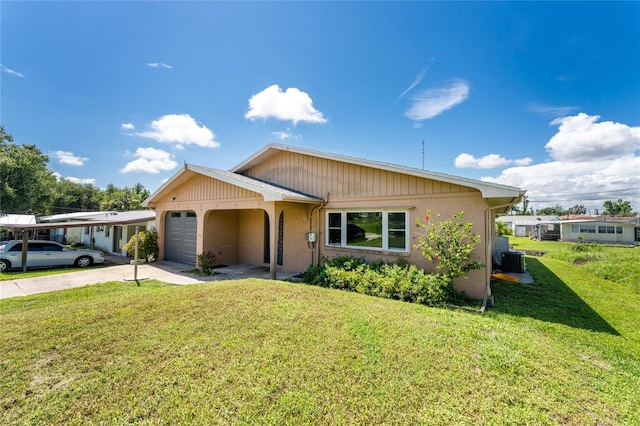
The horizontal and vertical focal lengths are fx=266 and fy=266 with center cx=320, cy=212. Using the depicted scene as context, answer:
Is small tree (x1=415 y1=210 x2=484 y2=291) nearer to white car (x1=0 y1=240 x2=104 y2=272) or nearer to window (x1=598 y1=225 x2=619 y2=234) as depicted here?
white car (x1=0 y1=240 x2=104 y2=272)

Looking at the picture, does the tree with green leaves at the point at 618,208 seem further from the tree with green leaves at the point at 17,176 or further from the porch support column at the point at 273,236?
the tree with green leaves at the point at 17,176

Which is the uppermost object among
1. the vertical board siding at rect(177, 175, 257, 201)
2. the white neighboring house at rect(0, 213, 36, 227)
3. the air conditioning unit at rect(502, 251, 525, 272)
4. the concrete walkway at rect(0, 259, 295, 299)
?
the vertical board siding at rect(177, 175, 257, 201)

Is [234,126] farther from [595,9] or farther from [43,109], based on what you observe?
[595,9]

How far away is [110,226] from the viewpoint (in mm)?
17516

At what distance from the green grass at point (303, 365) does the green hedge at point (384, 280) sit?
0.89 m

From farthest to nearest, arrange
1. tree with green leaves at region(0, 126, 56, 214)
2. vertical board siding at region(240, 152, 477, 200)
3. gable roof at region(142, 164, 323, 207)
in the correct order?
tree with green leaves at region(0, 126, 56, 214) → gable roof at region(142, 164, 323, 207) → vertical board siding at region(240, 152, 477, 200)

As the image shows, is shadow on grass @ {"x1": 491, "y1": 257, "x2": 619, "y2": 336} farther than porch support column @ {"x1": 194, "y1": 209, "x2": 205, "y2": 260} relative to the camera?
No

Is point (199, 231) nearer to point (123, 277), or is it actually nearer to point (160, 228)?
point (123, 277)

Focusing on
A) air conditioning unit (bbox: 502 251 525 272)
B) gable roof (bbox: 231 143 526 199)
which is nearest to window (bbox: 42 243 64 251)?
Result: gable roof (bbox: 231 143 526 199)

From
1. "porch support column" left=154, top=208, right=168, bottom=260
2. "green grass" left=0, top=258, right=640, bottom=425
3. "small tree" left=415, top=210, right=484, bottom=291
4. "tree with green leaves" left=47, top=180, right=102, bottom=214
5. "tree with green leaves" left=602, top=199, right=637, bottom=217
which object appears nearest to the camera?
"green grass" left=0, top=258, right=640, bottom=425

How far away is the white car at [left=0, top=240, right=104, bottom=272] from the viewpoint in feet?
37.8

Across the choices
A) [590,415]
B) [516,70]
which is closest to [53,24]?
[590,415]

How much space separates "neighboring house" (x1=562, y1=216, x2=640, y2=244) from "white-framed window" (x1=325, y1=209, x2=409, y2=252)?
127 feet

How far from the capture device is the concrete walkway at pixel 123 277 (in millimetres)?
8156
